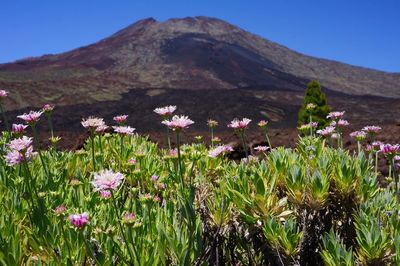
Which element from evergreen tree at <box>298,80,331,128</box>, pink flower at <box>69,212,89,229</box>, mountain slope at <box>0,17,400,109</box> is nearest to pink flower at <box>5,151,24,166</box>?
pink flower at <box>69,212,89,229</box>

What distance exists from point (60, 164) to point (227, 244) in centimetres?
176

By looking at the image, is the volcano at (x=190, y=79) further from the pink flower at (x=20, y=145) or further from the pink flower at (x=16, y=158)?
the pink flower at (x=20, y=145)

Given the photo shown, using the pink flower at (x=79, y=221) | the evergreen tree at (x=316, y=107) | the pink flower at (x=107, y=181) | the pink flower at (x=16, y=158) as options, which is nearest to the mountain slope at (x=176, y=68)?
the evergreen tree at (x=316, y=107)

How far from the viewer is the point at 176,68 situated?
2470 inches

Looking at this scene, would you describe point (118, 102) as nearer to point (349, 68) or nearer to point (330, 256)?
point (330, 256)

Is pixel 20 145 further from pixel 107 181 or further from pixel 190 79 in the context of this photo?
pixel 190 79

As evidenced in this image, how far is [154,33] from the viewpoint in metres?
93.8

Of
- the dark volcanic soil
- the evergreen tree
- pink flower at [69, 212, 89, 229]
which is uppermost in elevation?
pink flower at [69, 212, 89, 229]

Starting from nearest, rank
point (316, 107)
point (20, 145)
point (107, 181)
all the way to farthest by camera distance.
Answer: point (107, 181) → point (20, 145) → point (316, 107)

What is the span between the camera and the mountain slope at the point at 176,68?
35.5 meters

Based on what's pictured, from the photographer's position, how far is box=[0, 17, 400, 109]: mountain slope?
116 feet

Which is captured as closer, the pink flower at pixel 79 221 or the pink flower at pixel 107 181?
the pink flower at pixel 79 221

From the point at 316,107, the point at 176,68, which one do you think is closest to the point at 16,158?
the point at 316,107

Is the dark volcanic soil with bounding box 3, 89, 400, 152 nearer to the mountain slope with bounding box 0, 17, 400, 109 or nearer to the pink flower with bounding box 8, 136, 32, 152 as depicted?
the mountain slope with bounding box 0, 17, 400, 109
